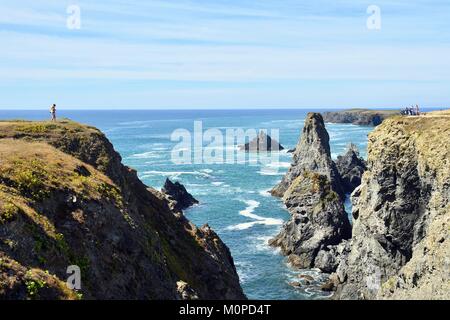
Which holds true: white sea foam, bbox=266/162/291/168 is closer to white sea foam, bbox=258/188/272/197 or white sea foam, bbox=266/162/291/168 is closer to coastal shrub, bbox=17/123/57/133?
white sea foam, bbox=258/188/272/197

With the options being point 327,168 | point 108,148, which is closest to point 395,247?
point 108,148

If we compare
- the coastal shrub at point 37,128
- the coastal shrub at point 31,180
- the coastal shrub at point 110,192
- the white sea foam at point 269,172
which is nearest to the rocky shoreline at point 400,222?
the coastal shrub at point 110,192

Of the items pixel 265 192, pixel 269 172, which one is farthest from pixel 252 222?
pixel 269 172

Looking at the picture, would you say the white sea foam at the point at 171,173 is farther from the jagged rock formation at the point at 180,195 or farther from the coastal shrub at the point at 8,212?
the coastal shrub at the point at 8,212

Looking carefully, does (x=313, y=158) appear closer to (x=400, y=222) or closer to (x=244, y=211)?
(x=244, y=211)

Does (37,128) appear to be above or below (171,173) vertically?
above
